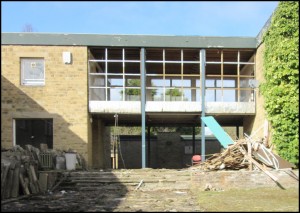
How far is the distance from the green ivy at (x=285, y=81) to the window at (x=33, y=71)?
34.9ft

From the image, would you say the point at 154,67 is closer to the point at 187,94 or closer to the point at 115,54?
the point at 187,94

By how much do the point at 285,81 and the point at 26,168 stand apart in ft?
35.0

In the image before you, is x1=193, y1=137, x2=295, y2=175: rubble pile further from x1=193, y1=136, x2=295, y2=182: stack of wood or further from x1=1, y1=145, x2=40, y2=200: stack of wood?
x1=1, y1=145, x2=40, y2=200: stack of wood

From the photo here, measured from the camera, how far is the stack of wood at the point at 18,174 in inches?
502

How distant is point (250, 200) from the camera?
12305 mm

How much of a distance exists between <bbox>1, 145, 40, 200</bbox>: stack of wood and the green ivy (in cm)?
961

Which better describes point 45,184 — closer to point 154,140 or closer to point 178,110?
point 178,110

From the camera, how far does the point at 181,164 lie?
32.9 meters

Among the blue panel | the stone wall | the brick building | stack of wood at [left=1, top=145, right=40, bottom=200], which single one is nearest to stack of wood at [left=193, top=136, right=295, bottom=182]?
the stone wall

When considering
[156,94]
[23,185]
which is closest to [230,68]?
[156,94]

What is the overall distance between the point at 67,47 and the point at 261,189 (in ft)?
36.4

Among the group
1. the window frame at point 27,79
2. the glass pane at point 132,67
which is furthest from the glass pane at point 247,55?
the window frame at point 27,79

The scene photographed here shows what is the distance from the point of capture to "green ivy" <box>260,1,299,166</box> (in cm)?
1633

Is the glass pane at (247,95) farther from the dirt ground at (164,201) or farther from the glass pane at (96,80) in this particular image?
the glass pane at (96,80)
